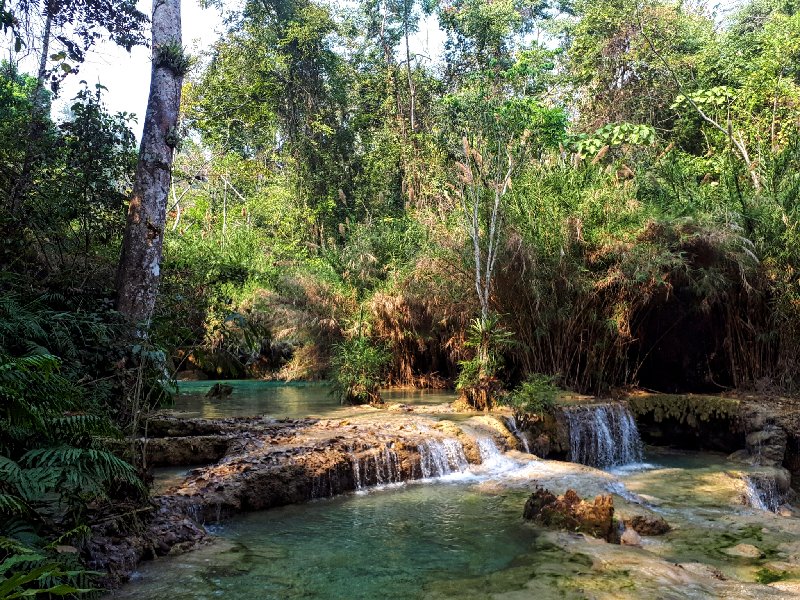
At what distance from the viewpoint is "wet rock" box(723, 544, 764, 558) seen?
5.81 metres

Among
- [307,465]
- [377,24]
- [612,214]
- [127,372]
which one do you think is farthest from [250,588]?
[377,24]

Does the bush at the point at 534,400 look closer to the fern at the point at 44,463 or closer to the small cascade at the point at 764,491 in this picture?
the small cascade at the point at 764,491

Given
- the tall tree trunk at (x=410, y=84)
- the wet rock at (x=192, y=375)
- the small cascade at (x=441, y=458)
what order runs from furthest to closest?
the tall tree trunk at (x=410, y=84)
the wet rock at (x=192, y=375)
the small cascade at (x=441, y=458)

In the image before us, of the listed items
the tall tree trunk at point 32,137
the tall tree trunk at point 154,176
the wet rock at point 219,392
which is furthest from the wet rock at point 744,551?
the wet rock at point 219,392

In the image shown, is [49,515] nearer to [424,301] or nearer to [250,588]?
[250,588]

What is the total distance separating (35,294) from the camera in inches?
269

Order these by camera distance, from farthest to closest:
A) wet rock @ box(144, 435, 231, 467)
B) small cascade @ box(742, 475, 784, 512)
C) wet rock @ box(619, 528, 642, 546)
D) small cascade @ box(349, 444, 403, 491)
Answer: small cascade @ box(742, 475, 784, 512), wet rock @ box(144, 435, 231, 467), small cascade @ box(349, 444, 403, 491), wet rock @ box(619, 528, 642, 546)

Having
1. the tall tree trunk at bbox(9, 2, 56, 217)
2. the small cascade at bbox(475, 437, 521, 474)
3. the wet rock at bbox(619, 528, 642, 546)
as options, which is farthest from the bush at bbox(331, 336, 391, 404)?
the wet rock at bbox(619, 528, 642, 546)

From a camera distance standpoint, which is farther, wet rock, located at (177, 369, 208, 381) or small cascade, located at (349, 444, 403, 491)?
wet rock, located at (177, 369, 208, 381)

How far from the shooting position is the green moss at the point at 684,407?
11.2 m

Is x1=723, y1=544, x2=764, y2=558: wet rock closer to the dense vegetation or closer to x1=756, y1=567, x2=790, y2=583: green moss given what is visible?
x1=756, y1=567, x2=790, y2=583: green moss

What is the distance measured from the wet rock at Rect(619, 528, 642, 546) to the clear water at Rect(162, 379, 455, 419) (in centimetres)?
628

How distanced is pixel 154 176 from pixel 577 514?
6.36 metres

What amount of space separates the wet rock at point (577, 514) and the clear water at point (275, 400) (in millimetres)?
5612
